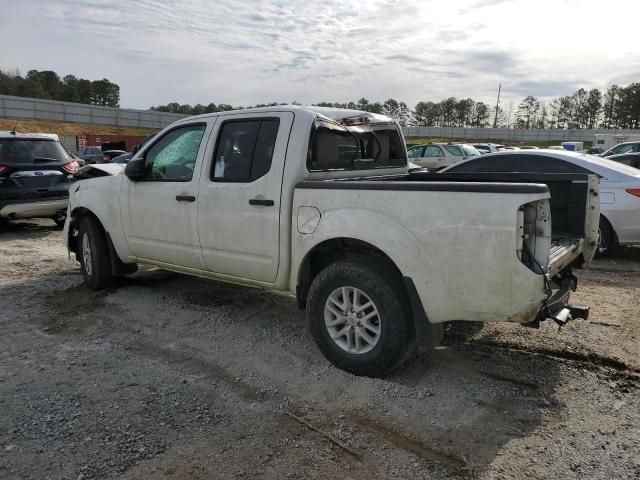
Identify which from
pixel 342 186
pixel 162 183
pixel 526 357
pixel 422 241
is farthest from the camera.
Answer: pixel 162 183

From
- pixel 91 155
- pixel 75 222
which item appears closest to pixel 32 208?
pixel 75 222

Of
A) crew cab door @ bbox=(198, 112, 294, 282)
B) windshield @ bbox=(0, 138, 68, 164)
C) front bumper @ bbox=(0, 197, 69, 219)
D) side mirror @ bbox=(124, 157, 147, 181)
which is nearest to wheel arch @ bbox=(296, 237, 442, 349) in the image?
crew cab door @ bbox=(198, 112, 294, 282)

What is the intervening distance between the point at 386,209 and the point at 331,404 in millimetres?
1332

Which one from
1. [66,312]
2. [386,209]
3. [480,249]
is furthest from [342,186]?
[66,312]

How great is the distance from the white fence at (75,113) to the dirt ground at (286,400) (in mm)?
56321

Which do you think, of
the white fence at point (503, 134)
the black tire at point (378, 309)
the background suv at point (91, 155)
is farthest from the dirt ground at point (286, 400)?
the white fence at point (503, 134)

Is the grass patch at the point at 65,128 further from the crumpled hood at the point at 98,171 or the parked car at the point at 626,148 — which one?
the crumpled hood at the point at 98,171

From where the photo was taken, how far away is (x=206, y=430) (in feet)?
10.3

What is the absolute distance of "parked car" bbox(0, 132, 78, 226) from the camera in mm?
9570

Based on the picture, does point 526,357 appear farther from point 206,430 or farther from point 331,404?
point 206,430

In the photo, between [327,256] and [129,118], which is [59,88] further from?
[327,256]

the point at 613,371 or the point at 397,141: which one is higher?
the point at 397,141

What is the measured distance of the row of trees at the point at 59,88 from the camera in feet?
224

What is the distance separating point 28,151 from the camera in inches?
399
